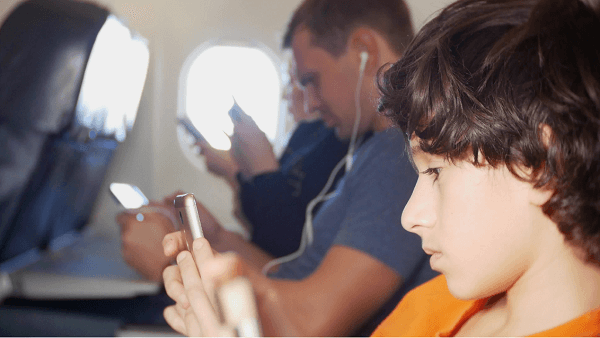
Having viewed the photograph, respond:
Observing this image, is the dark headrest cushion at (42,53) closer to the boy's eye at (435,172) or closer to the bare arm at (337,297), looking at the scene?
the bare arm at (337,297)

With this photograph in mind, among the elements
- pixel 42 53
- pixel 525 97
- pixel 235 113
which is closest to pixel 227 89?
pixel 235 113

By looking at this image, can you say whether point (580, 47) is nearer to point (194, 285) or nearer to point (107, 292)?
point (194, 285)

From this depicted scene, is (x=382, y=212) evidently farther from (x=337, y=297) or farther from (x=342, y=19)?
(x=342, y=19)

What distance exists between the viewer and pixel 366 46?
52 cm

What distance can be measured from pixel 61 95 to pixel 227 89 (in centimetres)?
26

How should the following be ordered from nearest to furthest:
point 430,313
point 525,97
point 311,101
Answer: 1. point 525,97
2. point 430,313
3. point 311,101

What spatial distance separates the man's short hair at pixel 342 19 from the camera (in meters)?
0.51

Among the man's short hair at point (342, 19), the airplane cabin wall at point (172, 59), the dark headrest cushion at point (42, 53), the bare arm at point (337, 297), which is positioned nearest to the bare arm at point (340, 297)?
the bare arm at point (337, 297)

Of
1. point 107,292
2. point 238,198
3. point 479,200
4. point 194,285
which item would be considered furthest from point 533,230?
point 107,292

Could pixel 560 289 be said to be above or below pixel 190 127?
below

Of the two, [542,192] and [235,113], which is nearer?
[542,192]

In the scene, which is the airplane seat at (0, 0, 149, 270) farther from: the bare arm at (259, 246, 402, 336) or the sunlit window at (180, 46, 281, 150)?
the bare arm at (259, 246, 402, 336)

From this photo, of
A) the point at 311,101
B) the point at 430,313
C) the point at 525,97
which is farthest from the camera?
the point at 311,101

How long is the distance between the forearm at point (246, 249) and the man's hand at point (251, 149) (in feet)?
0.29
